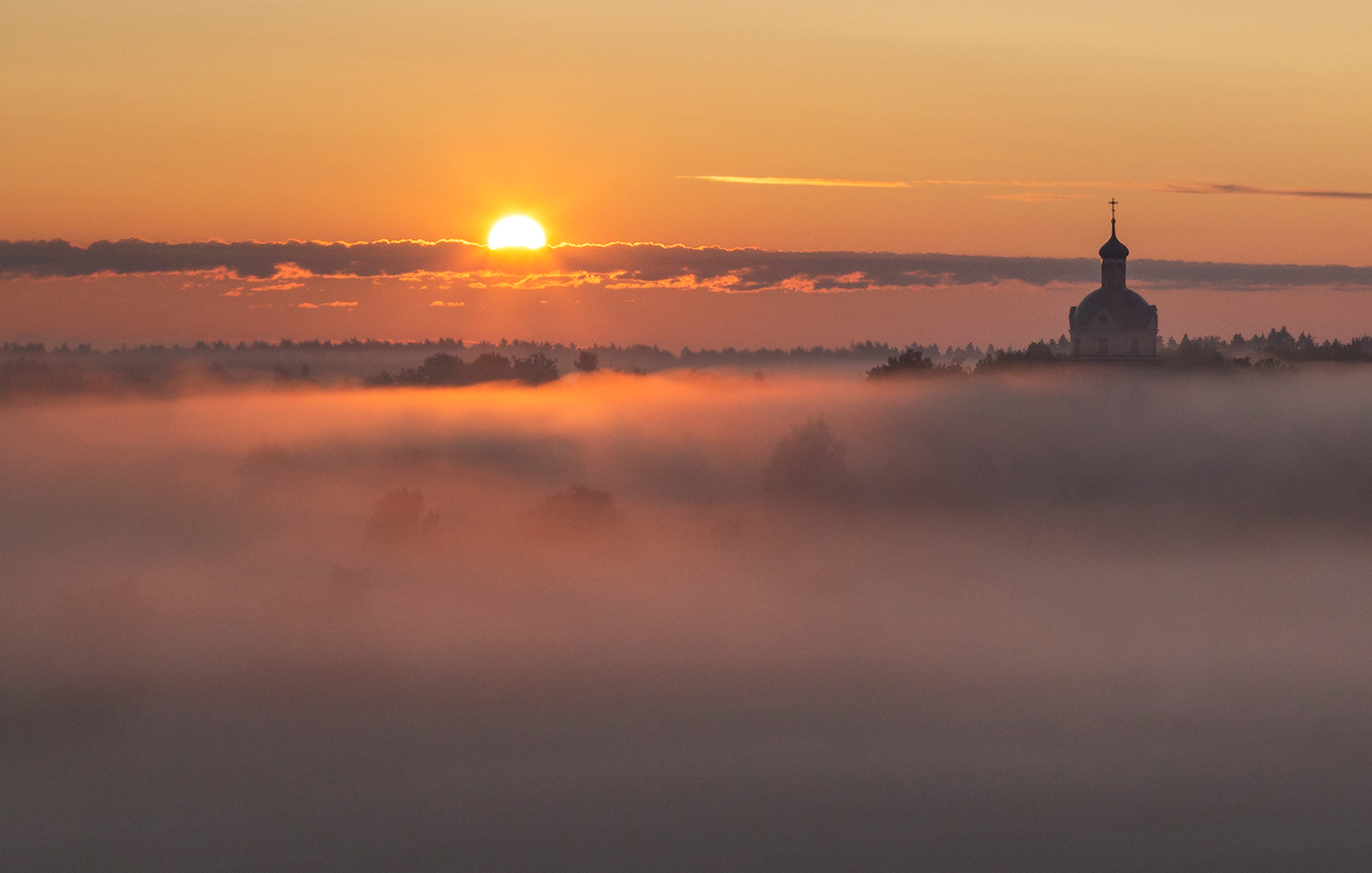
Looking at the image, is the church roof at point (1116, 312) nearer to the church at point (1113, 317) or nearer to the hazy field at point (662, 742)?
the church at point (1113, 317)

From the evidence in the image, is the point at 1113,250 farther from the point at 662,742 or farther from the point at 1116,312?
the point at 662,742

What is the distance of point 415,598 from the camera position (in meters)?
194

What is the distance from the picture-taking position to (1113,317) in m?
145

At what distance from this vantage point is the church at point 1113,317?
14475 cm

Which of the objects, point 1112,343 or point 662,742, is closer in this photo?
point 1112,343

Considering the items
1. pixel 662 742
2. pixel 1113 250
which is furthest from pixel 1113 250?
pixel 662 742

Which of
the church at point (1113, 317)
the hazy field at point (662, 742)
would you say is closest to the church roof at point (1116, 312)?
the church at point (1113, 317)

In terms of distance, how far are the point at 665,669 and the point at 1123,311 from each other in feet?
246

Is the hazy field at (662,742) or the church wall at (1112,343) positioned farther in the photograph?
the church wall at (1112,343)

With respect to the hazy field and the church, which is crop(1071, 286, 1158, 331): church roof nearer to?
the church

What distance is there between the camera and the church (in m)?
145

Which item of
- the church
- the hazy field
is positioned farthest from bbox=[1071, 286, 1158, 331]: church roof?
the hazy field

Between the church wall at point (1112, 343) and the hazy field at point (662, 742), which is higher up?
the church wall at point (1112, 343)

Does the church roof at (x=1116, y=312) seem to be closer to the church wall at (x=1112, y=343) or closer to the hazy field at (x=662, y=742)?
the church wall at (x=1112, y=343)
